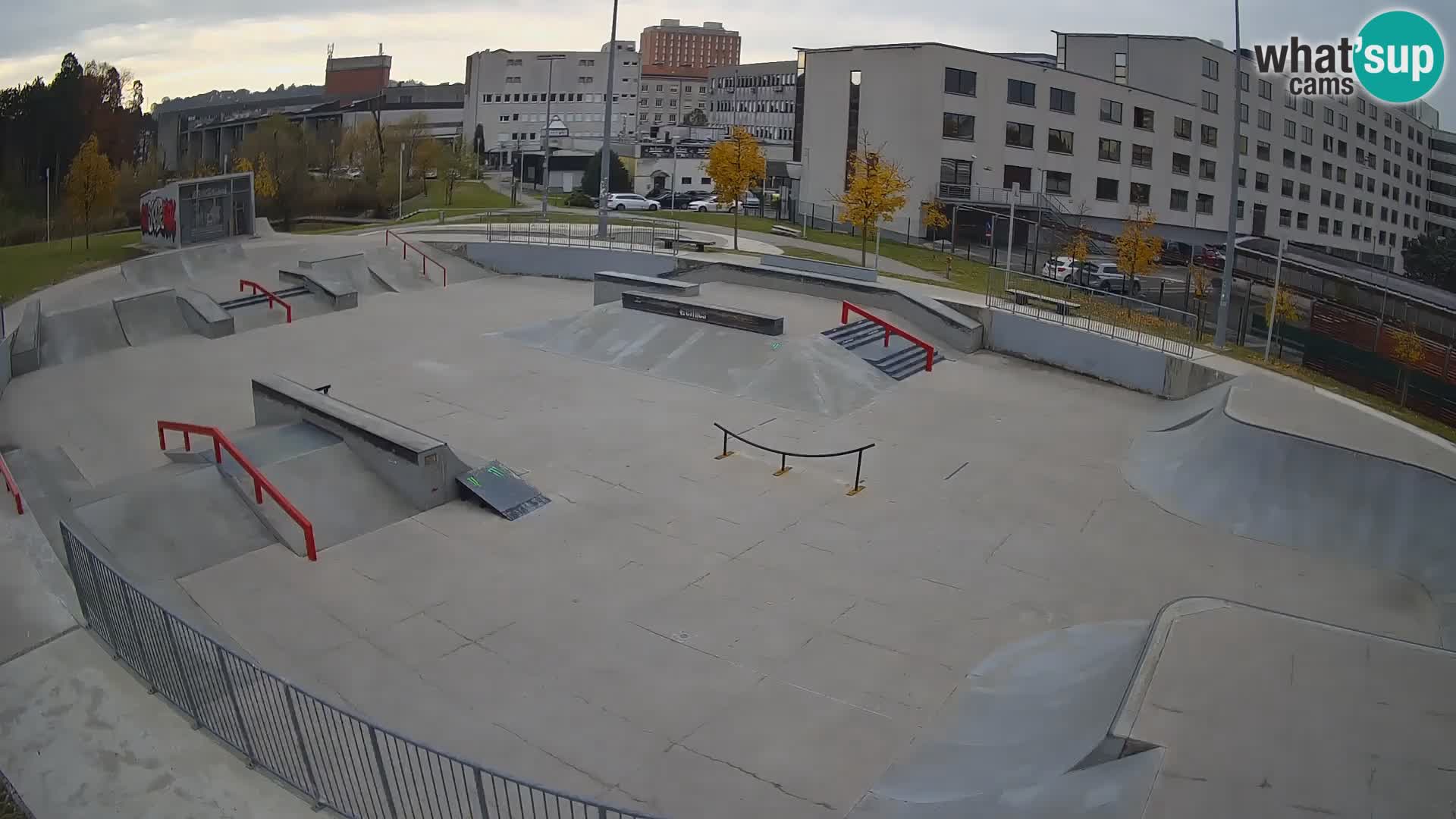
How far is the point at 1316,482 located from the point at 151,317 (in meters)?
26.7

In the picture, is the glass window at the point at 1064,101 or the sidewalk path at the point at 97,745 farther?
the glass window at the point at 1064,101

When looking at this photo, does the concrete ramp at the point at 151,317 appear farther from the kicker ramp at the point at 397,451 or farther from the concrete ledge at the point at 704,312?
the kicker ramp at the point at 397,451

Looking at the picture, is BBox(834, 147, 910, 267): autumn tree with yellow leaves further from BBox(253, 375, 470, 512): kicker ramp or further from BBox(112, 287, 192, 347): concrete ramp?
BBox(253, 375, 470, 512): kicker ramp

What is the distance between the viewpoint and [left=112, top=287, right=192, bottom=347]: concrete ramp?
25641mm

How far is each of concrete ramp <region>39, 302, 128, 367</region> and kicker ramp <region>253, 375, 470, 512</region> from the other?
1223 cm

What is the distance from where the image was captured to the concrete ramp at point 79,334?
24109 mm

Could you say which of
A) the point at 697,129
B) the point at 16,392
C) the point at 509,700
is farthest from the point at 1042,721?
the point at 697,129

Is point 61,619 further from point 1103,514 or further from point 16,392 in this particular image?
point 16,392

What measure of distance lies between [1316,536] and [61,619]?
15.4 metres

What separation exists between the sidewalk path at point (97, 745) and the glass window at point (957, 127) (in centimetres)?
4333

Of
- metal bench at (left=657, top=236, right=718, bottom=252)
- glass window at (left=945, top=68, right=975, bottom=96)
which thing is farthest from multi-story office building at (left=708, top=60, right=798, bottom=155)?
metal bench at (left=657, top=236, right=718, bottom=252)

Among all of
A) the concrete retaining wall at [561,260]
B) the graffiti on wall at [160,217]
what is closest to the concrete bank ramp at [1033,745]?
the concrete retaining wall at [561,260]

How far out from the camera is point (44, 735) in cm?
769

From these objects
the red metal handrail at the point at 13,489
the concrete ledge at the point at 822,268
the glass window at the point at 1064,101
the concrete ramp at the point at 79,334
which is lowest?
the red metal handrail at the point at 13,489
